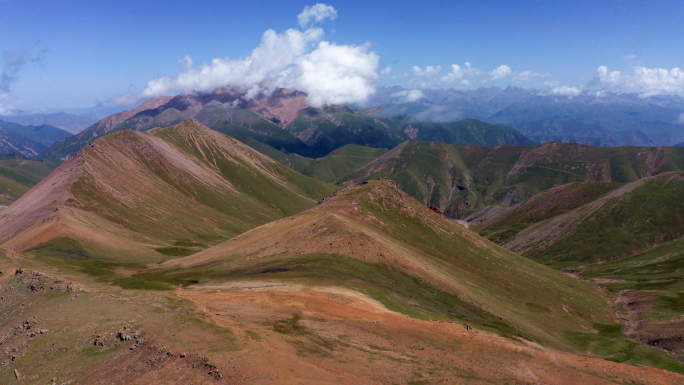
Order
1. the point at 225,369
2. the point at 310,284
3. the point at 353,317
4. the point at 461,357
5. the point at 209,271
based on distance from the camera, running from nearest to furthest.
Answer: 1. the point at 225,369
2. the point at 461,357
3. the point at 353,317
4. the point at 310,284
5. the point at 209,271

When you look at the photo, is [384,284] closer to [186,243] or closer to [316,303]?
[316,303]

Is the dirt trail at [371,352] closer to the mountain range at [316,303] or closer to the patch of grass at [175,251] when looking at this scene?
the mountain range at [316,303]

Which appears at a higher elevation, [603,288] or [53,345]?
[53,345]

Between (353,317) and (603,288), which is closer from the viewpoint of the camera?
(353,317)

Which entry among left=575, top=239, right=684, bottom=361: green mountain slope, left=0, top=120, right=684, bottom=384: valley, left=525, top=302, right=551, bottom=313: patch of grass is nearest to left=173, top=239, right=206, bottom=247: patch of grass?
left=0, top=120, right=684, bottom=384: valley

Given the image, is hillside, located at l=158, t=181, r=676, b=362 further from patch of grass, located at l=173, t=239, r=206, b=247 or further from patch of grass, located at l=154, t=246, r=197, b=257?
patch of grass, located at l=173, t=239, r=206, b=247

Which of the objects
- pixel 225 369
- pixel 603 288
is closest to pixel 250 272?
pixel 225 369

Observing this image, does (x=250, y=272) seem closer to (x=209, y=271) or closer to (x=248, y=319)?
(x=209, y=271)
